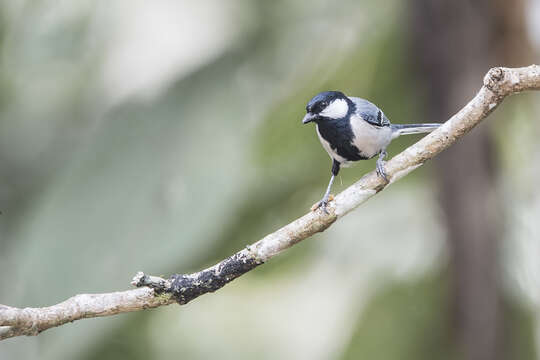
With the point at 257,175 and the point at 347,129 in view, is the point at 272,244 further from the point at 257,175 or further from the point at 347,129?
the point at 257,175

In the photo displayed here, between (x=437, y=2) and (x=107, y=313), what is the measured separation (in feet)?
5.75

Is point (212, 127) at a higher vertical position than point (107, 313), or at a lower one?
higher

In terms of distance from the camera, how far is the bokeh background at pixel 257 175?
2391 mm

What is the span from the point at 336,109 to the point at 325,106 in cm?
3

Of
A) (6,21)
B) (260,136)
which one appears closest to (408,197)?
(260,136)

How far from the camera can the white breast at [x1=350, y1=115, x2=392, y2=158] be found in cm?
118

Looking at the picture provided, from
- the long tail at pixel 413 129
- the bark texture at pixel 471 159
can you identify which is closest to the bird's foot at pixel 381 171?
the long tail at pixel 413 129

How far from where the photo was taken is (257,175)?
9.27 ft

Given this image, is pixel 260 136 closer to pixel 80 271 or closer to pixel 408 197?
pixel 80 271

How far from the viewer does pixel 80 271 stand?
2.43m

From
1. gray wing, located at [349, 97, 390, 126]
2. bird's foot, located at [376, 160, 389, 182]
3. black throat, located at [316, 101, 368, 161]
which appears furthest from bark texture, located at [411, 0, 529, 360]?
bird's foot, located at [376, 160, 389, 182]

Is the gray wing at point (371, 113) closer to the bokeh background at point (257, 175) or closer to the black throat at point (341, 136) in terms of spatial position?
the black throat at point (341, 136)

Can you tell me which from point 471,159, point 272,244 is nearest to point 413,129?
point 272,244

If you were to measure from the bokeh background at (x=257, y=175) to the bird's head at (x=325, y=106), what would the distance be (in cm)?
121
